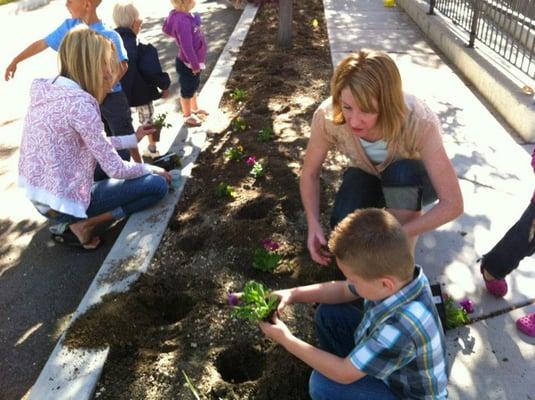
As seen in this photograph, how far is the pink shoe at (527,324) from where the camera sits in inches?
99.1

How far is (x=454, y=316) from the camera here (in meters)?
2.56

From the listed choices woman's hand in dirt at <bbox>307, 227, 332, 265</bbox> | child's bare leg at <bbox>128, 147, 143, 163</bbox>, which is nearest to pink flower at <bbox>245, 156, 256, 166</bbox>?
child's bare leg at <bbox>128, 147, 143, 163</bbox>

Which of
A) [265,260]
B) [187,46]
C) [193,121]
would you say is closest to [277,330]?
[265,260]

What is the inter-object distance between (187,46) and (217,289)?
2.75 m

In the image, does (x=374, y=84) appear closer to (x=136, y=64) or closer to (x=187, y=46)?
(x=136, y=64)

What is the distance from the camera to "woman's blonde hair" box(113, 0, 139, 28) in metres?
4.11

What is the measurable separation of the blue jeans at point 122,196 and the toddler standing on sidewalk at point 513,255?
2208 millimetres

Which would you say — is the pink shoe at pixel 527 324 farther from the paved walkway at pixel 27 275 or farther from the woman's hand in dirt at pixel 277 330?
the paved walkway at pixel 27 275

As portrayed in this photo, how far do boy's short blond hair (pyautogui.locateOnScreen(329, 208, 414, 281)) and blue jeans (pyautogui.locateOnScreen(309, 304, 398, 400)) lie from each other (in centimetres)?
47

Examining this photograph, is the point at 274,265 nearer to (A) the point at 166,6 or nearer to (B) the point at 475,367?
(B) the point at 475,367

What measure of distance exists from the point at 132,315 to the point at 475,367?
68.1 inches

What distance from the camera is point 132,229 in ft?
11.7

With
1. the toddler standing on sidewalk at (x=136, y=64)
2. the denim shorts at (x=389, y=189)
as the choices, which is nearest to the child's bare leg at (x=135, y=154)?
the toddler standing on sidewalk at (x=136, y=64)

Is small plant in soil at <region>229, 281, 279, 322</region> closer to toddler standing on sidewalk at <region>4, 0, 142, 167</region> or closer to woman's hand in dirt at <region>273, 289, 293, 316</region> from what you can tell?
woman's hand in dirt at <region>273, 289, 293, 316</region>
